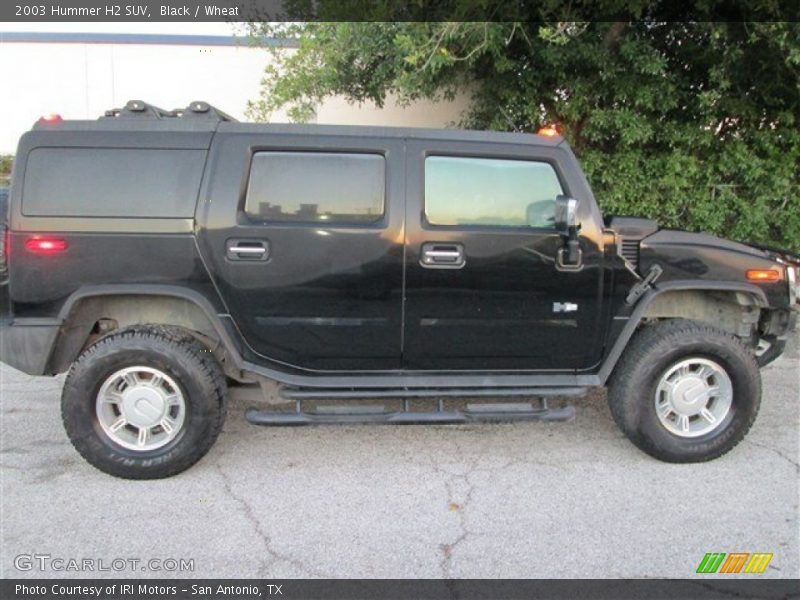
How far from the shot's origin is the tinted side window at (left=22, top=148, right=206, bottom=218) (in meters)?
3.53

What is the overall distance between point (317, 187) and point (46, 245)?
61.2 inches

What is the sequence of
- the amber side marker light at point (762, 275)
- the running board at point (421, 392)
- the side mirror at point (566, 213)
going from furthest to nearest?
1. the amber side marker light at point (762, 275)
2. the running board at point (421, 392)
3. the side mirror at point (566, 213)

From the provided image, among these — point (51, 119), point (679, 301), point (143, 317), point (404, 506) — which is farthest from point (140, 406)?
point (679, 301)

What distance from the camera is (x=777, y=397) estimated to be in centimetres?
503

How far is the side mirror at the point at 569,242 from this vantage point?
3549 millimetres

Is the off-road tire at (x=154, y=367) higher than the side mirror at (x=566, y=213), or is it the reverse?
the side mirror at (x=566, y=213)

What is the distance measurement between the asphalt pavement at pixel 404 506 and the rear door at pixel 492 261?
73 centimetres

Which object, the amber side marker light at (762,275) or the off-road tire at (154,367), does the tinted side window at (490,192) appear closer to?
the amber side marker light at (762,275)

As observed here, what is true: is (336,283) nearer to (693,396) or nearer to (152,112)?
(152,112)

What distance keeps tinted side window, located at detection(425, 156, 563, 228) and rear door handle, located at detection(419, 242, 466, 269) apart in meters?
0.15

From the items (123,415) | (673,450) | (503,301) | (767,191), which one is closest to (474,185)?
(503,301)

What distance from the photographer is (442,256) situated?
3635 mm

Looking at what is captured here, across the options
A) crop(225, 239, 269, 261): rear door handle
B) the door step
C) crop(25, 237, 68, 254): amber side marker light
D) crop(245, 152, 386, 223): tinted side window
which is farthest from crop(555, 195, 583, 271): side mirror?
crop(25, 237, 68, 254): amber side marker light

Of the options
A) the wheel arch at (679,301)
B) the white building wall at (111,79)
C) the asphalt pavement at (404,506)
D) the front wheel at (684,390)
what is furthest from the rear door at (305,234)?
the white building wall at (111,79)
